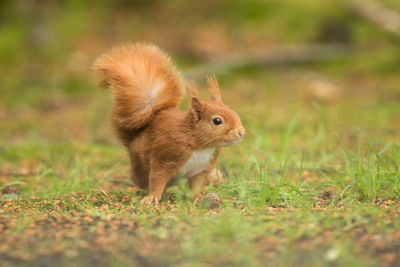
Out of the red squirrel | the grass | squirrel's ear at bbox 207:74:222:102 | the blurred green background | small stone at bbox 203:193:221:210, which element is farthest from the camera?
the blurred green background

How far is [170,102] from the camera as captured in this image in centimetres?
376

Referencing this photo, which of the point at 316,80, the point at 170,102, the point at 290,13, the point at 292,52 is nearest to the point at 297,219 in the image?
the point at 170,102

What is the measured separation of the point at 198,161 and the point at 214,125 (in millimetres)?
267

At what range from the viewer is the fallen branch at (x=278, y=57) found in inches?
363

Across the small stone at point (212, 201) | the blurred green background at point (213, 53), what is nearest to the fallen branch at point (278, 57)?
the blurred green background at point (213, 53)

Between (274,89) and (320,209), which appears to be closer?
(320,209)

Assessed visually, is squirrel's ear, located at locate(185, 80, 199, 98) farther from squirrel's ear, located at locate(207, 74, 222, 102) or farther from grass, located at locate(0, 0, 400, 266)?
grass, located at locate(0, 0, 400, 266)

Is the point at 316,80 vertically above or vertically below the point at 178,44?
below

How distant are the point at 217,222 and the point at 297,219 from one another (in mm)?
458

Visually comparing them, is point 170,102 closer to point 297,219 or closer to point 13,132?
point 297,219

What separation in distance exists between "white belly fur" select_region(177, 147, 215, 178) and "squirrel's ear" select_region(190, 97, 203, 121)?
0.22 m

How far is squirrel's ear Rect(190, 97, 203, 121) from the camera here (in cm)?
340

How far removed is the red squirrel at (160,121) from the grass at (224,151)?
0.17 m

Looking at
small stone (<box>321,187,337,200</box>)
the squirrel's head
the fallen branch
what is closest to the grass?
small stone (<box>321,187,337,200</box>)
